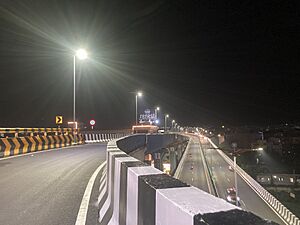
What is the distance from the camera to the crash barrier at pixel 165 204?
197 centimetres

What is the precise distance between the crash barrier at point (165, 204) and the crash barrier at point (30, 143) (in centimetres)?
1465

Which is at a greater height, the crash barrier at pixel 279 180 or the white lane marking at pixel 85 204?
the white lane marking at pixel 85 204

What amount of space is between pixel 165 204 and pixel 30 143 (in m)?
20.5

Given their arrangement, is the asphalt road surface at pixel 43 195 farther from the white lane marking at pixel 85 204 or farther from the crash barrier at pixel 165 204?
the crash barrier at pixel 165 204

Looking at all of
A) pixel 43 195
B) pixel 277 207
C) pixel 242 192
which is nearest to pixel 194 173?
pixel 242 192

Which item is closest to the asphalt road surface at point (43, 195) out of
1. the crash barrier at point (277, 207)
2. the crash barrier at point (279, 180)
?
the crash barrier at point (277, 207)

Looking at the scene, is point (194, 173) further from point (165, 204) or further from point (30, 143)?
point (165, 204)

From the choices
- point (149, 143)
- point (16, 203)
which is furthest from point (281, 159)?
point (16, 203)

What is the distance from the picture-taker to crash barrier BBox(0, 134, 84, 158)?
59.2 feet

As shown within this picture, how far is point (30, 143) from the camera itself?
21500mm

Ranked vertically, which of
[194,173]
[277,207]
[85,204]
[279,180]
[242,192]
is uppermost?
[85,204]

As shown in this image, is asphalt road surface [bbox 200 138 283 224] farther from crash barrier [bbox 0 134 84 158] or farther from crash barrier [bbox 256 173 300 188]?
crash barrier [bbox 0 134 84 158]

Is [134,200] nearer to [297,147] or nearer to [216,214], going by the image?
[216,214]

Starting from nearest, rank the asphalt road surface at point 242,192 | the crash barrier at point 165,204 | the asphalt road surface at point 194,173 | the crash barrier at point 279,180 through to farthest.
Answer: the crash barrier at point 165,204 < the asphalt road surface at point 242,192 < the asphalt road surface at point 194,173 < the crash barrier at point 279,180
